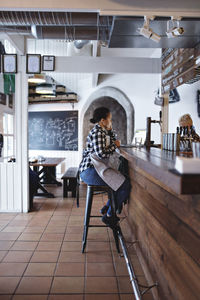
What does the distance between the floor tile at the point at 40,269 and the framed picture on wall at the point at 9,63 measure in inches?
113

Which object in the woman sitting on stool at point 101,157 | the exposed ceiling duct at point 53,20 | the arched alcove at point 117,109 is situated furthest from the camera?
the arched alcove at point 117,109

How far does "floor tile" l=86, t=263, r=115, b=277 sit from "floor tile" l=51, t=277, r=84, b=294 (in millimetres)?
144

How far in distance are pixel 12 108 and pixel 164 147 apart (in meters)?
2.91

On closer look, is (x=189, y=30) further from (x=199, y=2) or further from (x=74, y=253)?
(x=74, y=253)

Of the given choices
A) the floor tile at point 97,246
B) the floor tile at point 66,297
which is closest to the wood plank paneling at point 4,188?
the floor tile at point 97,246

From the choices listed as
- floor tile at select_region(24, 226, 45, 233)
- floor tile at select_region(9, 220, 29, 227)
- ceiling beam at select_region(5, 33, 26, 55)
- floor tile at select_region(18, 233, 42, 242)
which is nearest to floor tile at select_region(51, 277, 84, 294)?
floor tile at select_region(18, 233, 42, 242)

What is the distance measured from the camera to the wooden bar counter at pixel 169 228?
4.01 feet

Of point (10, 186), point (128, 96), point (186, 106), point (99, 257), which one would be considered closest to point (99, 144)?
point (99, 257)

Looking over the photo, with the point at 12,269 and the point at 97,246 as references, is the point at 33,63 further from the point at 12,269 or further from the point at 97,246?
the point at 12,269

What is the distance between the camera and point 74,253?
114 inches

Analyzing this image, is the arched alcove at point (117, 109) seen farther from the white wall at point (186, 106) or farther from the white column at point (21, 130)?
the white column at point (21, 130)

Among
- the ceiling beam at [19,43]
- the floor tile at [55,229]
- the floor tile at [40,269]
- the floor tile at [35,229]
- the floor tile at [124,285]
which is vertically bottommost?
the floor tile at [124,285]

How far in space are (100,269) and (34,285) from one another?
2.07 ft

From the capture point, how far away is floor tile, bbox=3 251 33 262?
2727 millimetres
